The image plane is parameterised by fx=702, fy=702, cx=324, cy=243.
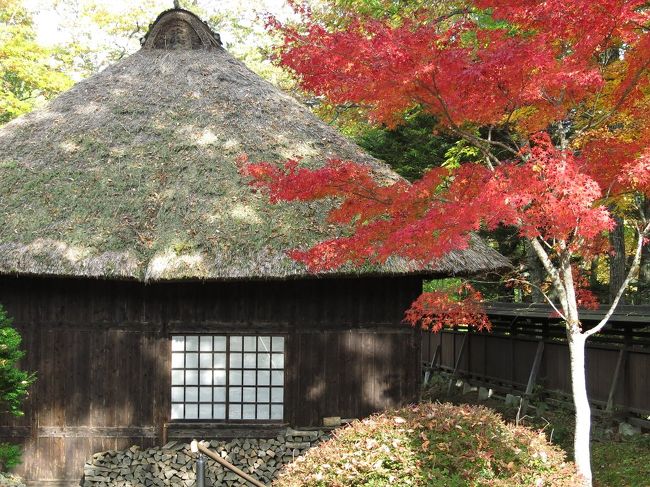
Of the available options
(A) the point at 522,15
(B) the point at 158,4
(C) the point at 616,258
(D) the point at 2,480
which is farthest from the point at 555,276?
(B) the point at 158,4

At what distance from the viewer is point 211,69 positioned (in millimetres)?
15906

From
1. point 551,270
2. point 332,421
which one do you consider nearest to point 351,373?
point 332,421

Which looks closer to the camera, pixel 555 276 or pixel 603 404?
pixel 555 276

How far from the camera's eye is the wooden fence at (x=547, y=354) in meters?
12.3

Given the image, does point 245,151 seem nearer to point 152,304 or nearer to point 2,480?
point 152,304

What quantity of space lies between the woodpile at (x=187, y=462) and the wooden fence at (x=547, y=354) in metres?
5.01

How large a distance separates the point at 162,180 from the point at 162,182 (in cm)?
6

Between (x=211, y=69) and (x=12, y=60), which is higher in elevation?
(x=12, y=60)

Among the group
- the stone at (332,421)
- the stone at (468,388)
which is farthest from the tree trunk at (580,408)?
the stone at (468,388)

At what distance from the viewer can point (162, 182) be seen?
40.4 ft

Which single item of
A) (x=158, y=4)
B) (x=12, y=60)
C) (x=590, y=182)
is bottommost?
(x=590, y=182)

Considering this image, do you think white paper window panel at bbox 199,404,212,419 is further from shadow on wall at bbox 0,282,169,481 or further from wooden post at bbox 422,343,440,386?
wooden post at bbox 422,343,440,386

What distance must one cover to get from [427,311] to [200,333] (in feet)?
12.6

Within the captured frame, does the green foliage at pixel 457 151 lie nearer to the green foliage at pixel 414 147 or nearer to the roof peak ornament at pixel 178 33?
the green foliage at pixel 414 147
